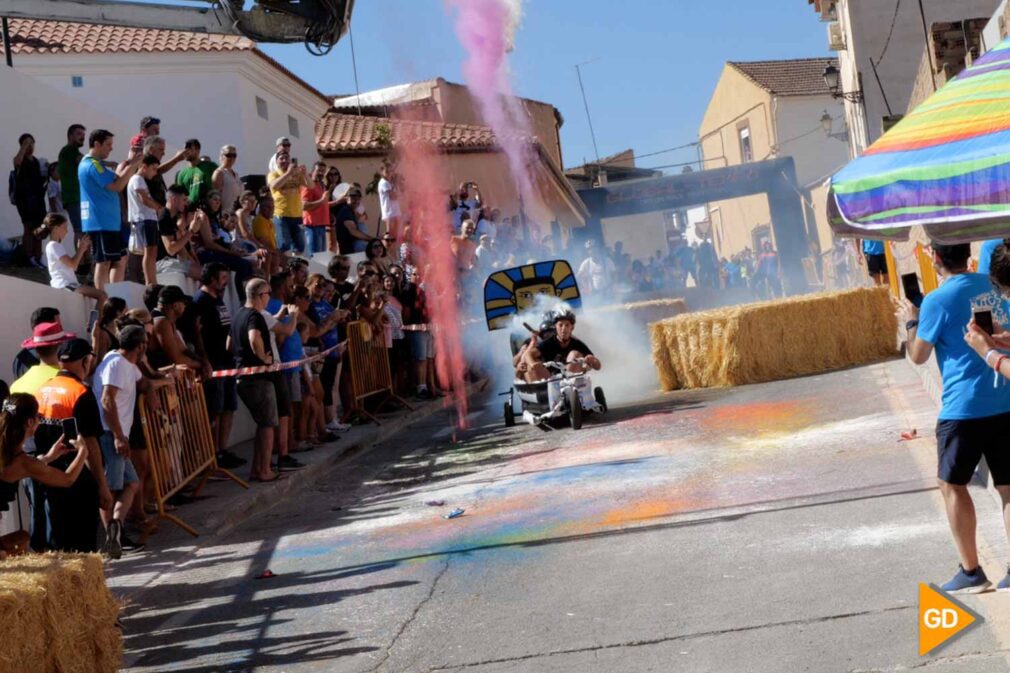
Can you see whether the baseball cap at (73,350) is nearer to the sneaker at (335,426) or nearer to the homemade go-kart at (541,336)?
the homemade go-kart at (541,336)

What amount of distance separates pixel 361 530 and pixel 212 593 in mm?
1848

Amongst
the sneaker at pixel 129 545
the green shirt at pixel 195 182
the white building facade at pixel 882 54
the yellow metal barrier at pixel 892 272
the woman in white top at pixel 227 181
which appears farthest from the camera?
the white building facade at pixel 882 54

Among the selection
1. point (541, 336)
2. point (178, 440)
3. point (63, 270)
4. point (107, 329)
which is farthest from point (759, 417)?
point (63, 270)

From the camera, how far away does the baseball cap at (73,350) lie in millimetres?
9109

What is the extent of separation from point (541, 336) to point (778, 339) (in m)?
3.75

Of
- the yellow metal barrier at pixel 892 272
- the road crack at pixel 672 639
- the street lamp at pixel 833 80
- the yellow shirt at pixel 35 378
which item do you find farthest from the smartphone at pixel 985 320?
the street lamp at pixel 833 80

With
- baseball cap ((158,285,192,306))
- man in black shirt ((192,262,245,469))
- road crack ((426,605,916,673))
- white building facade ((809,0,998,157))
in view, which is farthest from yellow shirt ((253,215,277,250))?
white building facade ((809,0,998,157))

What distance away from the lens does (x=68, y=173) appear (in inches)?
607

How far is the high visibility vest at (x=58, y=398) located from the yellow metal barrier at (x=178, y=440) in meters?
1.81

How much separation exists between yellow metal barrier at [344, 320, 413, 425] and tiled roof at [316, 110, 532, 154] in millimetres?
17439

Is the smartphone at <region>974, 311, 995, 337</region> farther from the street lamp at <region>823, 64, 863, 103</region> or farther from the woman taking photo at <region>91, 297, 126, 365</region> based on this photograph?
the street lamp at <region>823, 64, 863, 103</region>

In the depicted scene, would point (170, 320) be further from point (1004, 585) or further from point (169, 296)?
point (1004, 585)

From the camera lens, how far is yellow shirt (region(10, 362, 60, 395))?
9.10 metres

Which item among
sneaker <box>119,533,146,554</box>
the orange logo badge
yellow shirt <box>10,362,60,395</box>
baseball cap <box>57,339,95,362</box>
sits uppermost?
baseball cap <box>57,339,95,362</box>
